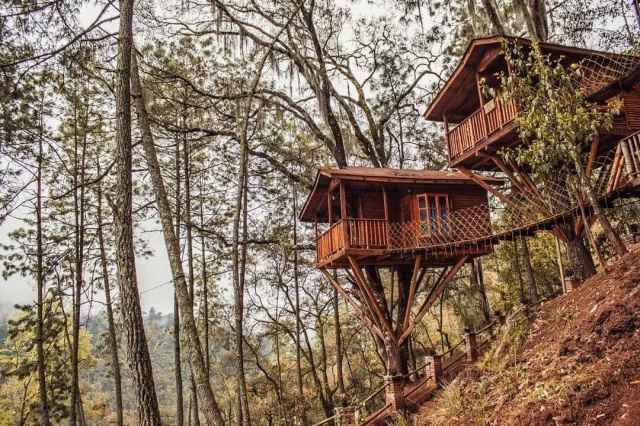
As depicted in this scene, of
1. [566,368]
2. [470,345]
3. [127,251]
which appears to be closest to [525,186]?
[470,345]

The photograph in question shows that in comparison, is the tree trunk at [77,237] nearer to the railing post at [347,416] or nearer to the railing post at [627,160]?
the railing post at [347,416]

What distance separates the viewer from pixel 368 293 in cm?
1253

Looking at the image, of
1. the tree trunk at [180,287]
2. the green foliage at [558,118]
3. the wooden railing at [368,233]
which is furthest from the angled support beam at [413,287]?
the tree trunk at [180,287]

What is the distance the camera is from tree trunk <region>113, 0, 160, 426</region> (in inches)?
233

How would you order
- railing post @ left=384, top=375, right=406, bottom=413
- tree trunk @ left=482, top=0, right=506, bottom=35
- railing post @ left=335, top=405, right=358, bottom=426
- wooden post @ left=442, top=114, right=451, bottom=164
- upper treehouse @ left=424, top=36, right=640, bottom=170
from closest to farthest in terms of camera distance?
upper treehouse @ left=424, top=36, right=640, bottom=170, railing post @ left=384, top=375, right=406, bottom=413, railing post @ left=335, top=405, right=358, bottom=426, tree trunk @ left=482, top=0, right=506, bottom=35, wooden post @ left=442, top=114, right=451, bottom=164

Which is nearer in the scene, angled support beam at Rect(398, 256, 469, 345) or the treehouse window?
angled support beam at Rect(398, 256, 469, 345)

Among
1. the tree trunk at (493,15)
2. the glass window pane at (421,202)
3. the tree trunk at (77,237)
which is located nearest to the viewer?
the tree trunk at (493,15)

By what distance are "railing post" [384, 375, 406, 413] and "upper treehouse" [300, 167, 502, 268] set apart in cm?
339

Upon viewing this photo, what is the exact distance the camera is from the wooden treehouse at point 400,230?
12.4 meters

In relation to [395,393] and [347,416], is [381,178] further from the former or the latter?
[347,416]

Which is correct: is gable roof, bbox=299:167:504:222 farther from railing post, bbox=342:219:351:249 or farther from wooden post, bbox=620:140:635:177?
wooden post, bbox=620:140:635:177

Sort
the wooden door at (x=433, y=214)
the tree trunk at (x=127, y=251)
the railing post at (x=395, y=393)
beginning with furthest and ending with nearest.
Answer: the wooden door at (x=433, y=214) → the railing post at (x=395, y=393) → the tree trunk at (x=127, y=251)

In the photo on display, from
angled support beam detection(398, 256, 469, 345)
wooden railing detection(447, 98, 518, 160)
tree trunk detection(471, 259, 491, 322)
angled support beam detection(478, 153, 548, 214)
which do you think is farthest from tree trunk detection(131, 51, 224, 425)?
tree trunk detection(471, 259, 491, 322)

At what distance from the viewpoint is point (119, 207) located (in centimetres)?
659
